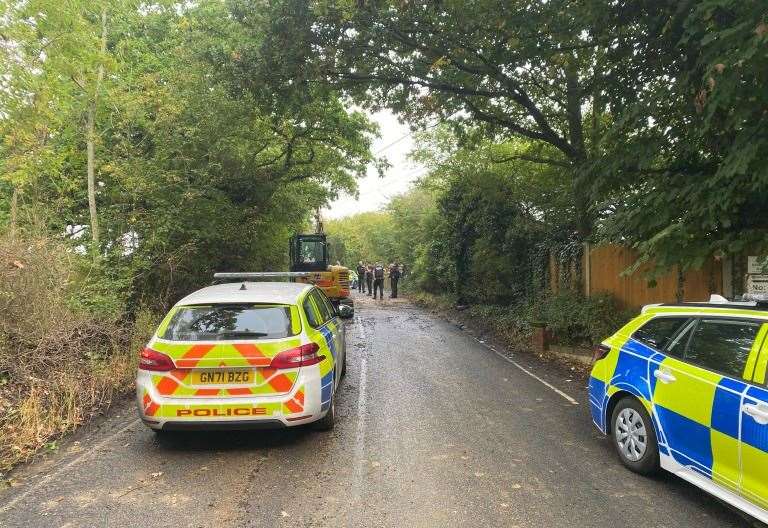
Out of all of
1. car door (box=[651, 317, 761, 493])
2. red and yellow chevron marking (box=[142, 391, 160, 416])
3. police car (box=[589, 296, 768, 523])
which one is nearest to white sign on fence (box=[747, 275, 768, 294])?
police car (box=[589, 296, 768, 523])

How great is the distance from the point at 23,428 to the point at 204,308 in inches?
78.8

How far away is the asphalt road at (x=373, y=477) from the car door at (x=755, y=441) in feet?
1.52

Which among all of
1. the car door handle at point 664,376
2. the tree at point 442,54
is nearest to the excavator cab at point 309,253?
the tree at point 442,54

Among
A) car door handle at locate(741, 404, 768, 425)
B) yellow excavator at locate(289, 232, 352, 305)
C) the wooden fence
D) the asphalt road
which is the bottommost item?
the asphalt road

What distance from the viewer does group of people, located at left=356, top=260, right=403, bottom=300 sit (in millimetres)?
25469

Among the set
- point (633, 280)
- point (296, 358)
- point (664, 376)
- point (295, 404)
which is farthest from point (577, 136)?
point (295, 404)

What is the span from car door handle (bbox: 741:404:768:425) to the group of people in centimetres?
2114

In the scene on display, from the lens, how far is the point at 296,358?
4.89m

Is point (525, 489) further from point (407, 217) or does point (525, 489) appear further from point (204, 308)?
point (407, 217)

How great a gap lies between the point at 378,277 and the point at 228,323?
66.4ft

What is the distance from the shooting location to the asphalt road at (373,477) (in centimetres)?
373

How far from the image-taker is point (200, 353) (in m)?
4.84

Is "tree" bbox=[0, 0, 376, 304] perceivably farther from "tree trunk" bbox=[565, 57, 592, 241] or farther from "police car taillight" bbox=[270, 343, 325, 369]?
"tree trunk" bbox=[565, 57, 592, 241]

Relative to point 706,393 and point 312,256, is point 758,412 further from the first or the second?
point 312,256
